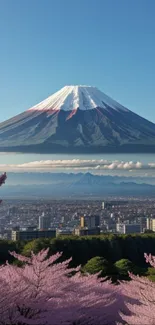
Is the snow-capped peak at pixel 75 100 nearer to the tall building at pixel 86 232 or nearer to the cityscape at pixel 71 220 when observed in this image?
the cityscape at pixel 71 220

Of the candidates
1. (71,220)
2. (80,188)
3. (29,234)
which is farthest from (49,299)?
(80,188)

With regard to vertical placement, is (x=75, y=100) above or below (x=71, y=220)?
above

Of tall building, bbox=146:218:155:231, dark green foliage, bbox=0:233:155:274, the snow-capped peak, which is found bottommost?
dark green foliage, bbox=0:233:155:274

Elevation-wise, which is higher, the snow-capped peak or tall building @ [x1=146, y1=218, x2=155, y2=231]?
the snow-capped peak

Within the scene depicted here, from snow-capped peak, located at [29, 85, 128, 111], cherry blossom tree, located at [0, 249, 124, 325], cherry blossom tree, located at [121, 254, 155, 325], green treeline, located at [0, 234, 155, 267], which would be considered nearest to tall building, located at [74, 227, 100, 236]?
green treeline, located at [0, 234, 155, 267]

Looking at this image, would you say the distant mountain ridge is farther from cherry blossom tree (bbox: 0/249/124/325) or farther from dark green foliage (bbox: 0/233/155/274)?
cherry blossom tree (bbox: 0/249/124/325)

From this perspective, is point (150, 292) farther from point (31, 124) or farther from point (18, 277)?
point (31, 124)

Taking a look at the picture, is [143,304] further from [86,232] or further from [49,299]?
[86,232]
